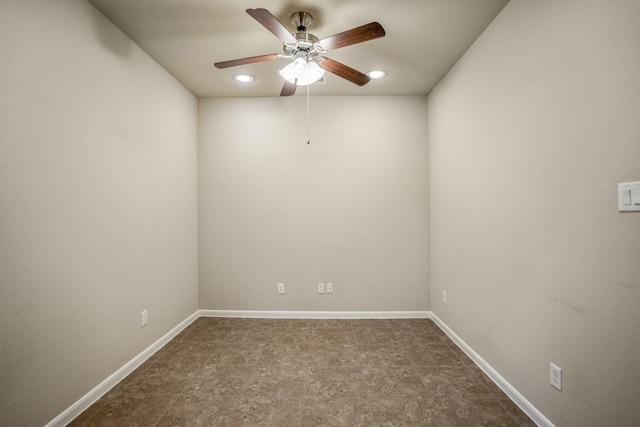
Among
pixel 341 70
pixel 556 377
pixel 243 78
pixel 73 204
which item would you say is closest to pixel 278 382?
pixel 556 377

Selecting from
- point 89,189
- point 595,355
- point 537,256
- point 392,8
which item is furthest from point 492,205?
point 89,189

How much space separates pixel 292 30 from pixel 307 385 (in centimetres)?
259

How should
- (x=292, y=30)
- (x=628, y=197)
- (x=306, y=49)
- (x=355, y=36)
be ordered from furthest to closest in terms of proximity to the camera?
(x=292, y=30) < (x=306, y=49) < (x=355, y=36) < (x=628, y=197)

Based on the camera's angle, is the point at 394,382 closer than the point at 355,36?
No

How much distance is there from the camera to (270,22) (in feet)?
4.97

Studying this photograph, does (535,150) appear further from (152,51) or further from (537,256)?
(152,51)

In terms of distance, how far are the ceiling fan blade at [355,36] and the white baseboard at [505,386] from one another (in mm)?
2322

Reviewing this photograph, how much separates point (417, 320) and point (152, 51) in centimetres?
369

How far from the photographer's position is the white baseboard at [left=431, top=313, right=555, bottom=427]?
5.11 feet

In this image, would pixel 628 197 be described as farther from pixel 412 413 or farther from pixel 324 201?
pixel 324 201

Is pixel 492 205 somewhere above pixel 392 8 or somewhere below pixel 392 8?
below

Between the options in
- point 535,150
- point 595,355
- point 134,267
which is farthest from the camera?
point 134,267

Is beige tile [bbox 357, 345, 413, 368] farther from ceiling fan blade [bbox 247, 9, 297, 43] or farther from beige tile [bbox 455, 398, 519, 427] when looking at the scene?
ceiling fan blade [bbox 247, 9, 297, 43]

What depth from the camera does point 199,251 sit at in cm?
327
